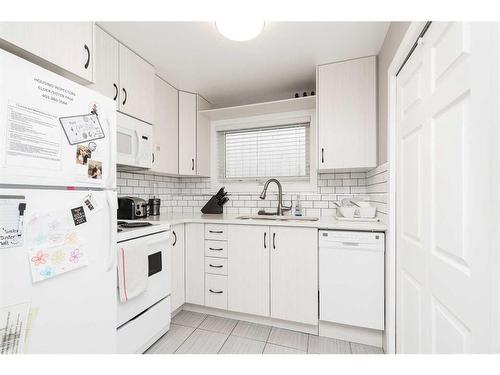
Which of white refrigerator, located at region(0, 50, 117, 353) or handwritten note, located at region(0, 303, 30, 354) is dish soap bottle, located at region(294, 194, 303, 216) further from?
handwritten note, located at region(0, 303, 30, 354)

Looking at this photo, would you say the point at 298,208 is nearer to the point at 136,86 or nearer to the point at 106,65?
the point at 136,86

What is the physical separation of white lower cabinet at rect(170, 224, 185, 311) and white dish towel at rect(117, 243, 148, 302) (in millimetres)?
467

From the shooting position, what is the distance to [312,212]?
2.47 meters

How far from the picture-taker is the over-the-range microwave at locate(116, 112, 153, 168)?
1.80 metres

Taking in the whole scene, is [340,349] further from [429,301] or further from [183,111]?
[183,111]

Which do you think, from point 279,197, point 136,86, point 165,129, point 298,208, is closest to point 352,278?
point 298,208

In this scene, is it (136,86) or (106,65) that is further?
(136,86)

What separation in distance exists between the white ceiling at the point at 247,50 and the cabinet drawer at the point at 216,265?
5.79ft

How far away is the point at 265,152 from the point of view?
2756 mm

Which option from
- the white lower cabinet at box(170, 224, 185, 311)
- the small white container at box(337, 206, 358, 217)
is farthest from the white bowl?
the white lower cabinet at box(170, 224, 185, 311)

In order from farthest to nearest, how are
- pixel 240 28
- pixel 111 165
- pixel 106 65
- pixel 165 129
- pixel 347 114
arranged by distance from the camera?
pixel 165 129
pixel 347 114
pixel 106 65
pixel 240 28
pixel 111 165

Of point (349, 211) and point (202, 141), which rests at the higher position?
point (202, 141)

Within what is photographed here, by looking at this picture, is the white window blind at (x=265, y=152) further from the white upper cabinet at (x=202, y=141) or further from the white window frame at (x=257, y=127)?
the white upper cabinet at (x=202, y=141)

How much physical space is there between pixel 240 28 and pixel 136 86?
41.3 inches
